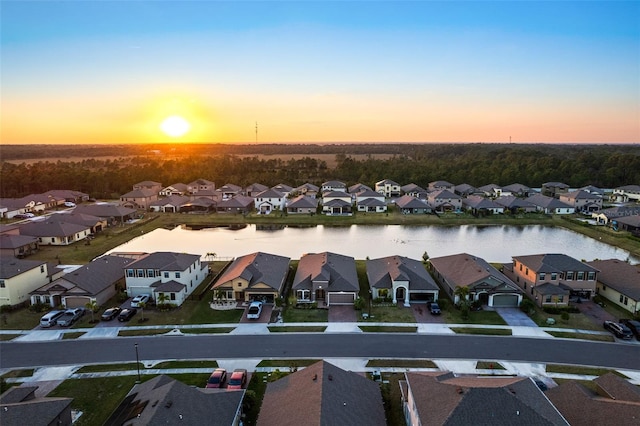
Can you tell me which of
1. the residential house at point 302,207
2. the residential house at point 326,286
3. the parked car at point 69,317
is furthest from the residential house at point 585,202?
the parked car at point 69,317

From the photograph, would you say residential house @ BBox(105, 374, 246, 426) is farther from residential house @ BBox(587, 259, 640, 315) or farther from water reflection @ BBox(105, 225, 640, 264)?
residential house @ BBox(587, 259, 640, 315)

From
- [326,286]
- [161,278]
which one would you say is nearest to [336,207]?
[326,286]

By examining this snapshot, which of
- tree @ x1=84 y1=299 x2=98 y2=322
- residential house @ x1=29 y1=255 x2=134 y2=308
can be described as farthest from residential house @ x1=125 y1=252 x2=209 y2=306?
tree @ x1=84 y1=299 x2=98 y2=322

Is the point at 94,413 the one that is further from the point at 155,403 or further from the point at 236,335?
the point at 236,335

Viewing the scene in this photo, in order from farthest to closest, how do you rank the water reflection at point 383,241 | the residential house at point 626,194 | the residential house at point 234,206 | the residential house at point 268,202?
the residential house at point 626,194 < the residential house at point 268,202 < the residential house at point 234,206 < the water reflection at point 383,241

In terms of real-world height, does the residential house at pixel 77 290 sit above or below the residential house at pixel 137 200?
below

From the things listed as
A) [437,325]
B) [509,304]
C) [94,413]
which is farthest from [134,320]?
[509,304]

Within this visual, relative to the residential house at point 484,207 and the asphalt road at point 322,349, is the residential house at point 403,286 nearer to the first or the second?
the asphalt road at point 322,349
